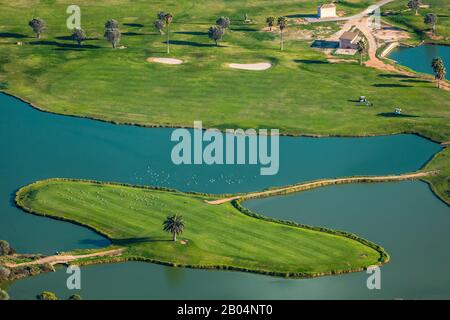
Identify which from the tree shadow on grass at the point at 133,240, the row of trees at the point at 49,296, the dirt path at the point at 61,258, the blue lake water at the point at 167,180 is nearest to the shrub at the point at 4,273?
the blue lake water at the point at 167,180

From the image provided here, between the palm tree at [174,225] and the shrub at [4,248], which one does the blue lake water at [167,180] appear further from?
the palm tree at [174,225]

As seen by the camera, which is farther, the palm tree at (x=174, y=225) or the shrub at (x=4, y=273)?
the palm tree at (x=174, y=225)

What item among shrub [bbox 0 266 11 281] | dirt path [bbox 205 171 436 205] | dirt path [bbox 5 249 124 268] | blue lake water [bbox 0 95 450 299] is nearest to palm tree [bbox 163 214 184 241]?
blue lake water [bbox 0 95 450 299]

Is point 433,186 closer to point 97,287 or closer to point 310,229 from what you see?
point 310,229

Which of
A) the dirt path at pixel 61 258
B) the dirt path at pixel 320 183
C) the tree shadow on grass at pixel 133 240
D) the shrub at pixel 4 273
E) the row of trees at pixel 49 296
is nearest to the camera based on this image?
the row of trees at pixel 49 296

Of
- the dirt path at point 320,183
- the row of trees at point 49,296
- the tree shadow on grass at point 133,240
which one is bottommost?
the row of trees at point 49,296

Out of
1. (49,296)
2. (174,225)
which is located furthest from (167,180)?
(49,296)
